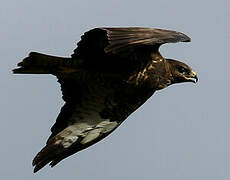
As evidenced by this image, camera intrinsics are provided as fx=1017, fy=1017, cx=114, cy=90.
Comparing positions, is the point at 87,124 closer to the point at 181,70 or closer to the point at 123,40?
the point at 181,70

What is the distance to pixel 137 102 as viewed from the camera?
16453mm

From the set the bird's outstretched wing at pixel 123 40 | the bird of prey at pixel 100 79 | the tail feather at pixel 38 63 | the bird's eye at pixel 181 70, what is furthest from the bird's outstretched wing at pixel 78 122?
the bird's eye at pixel 181 70

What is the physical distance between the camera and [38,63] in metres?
16.0

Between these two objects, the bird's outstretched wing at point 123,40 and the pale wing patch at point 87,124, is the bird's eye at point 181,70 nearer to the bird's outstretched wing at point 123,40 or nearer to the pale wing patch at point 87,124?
the bird's outstretched wing at point 123,40

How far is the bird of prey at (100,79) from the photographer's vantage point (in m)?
15.6

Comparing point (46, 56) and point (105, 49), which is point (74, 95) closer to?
point (46, 56)

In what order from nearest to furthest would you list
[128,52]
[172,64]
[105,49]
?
1. [105,49]
2. [128,52]
3. [172,64]

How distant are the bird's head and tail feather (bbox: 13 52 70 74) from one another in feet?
6.08

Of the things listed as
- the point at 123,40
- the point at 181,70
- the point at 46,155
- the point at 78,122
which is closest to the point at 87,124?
the point at 78,122

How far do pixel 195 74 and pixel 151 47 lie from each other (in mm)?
1511

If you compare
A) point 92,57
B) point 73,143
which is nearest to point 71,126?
point 73,143

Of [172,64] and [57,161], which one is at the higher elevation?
[172,64]

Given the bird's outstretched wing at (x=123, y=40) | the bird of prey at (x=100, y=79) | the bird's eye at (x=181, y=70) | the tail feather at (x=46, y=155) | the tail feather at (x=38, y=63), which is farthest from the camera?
the bird's eye at (x=181, y=70)

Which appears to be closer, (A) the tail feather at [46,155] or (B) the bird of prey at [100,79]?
(B) the bird of prey at [100,79]
